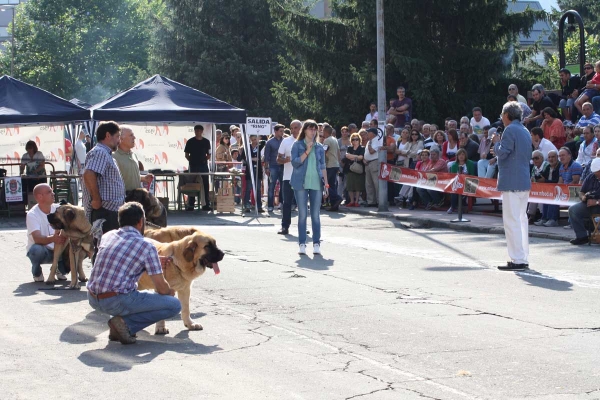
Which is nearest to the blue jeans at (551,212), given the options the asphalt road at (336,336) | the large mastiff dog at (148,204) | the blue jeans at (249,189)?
the asphalt road at (336,336)

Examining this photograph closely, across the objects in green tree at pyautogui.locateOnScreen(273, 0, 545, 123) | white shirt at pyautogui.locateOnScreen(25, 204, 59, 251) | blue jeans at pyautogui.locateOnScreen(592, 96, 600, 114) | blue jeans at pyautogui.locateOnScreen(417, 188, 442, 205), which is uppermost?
green tree at pyautogui.locateOnScreen(273, 0, 545, 123)

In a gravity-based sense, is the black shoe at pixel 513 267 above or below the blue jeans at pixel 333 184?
below

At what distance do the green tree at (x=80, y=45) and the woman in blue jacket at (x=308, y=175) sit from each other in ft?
198

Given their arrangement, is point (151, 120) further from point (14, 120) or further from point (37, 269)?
point (37, 269)

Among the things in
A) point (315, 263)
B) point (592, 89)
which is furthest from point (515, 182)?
point (592, 89)

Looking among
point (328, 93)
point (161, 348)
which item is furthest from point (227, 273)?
point (328, 93)

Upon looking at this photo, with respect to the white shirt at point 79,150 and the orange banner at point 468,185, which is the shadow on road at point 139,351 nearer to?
the orange banner at point 468,185

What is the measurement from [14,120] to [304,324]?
46.0 feet

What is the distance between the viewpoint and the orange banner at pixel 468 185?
17.3 metres

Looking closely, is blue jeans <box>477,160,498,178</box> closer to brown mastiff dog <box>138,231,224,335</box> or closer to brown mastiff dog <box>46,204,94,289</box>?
brown mastiff dog <box>46,204,94,289</box>

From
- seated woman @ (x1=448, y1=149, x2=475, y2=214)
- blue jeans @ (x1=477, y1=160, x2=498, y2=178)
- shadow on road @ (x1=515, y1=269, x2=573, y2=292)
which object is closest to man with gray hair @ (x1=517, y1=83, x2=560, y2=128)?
blue jeans @ (x1=477, y1=160, x2=498, y2=178)

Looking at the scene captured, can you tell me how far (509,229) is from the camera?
1287 centimetres

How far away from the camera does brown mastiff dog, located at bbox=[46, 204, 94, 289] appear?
11.0 metres

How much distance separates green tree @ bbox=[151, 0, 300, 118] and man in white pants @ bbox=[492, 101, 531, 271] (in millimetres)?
40452
